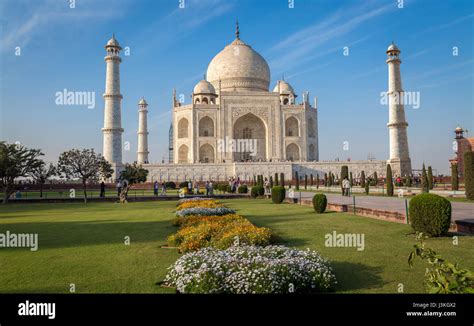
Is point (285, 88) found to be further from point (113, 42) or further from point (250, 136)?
point (113, 42)

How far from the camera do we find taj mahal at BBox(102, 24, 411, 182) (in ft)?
109

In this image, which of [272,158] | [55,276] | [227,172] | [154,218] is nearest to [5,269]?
[55,276]

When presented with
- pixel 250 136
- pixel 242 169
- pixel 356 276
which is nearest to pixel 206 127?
pixel 250 136

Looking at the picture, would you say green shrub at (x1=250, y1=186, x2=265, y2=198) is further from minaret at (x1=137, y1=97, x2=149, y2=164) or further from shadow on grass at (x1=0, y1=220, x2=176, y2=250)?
minaret at (x1=137, y1=97, x2=149, y2=164)

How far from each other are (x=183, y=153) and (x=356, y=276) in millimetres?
36194

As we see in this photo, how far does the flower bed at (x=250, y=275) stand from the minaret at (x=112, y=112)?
97.9ft

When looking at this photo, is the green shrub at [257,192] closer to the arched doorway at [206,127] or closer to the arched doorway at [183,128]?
the arched doorway at [206,127]

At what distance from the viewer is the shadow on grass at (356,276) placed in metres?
3.92

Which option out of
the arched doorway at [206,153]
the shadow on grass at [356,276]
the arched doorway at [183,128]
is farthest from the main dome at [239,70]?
the shadow on grass at [356,276]

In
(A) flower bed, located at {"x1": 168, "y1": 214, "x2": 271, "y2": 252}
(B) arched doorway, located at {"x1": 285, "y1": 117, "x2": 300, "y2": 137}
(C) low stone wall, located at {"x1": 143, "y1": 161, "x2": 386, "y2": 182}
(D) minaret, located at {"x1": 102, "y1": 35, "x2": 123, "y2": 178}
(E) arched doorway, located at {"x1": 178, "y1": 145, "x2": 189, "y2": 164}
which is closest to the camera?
(A) flower bed, located at {"x1": 168, "y1": 214, "x2": 271, "y2": 252}

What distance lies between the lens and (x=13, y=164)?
55.8 feet

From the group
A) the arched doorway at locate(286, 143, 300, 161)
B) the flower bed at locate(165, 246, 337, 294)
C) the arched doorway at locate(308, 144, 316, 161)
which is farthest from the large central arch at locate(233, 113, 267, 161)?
the flower bed at locate(165, 246, 337, 294)

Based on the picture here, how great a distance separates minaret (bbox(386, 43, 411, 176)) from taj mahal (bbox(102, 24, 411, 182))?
77 millimetres

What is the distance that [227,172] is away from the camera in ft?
112
